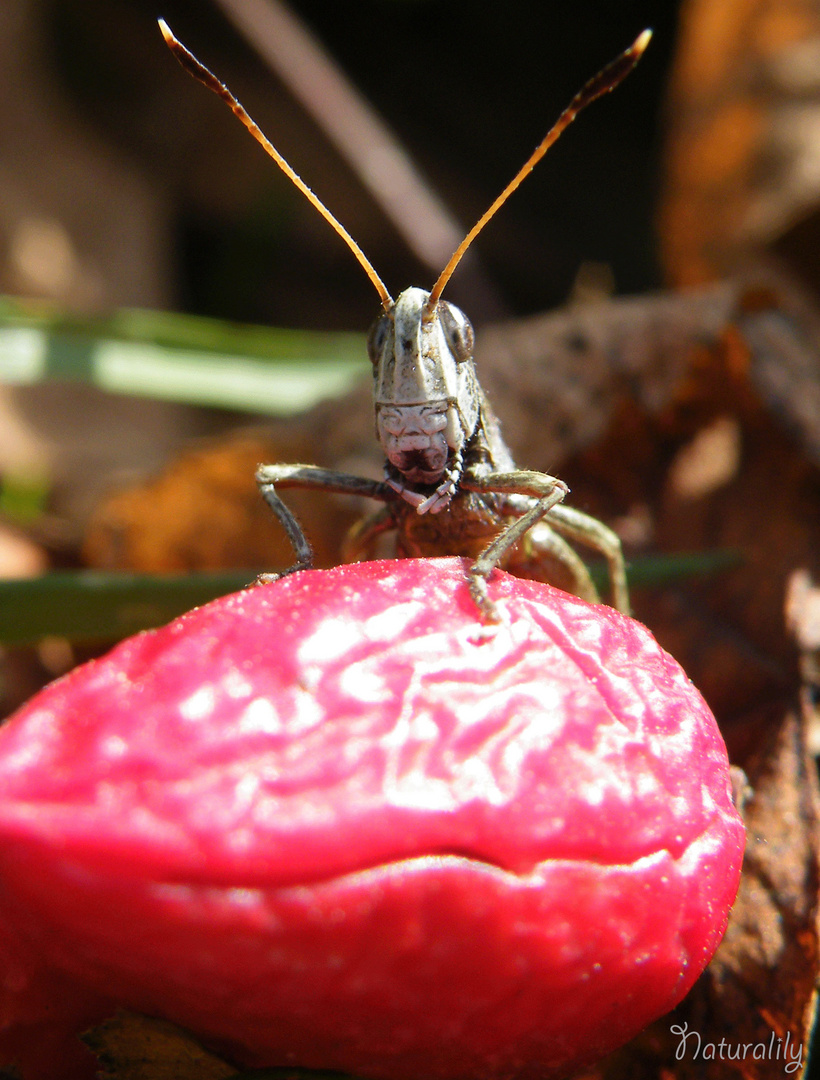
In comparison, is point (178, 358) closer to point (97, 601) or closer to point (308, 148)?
point (97, 601)

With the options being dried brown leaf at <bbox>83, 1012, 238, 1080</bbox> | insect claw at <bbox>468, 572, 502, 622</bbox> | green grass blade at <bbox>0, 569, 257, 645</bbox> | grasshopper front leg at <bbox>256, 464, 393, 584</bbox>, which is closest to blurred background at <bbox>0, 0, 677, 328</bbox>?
green grass blade at <bbox>0, 569, 257, 645</bbox>

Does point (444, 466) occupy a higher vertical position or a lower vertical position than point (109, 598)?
higher

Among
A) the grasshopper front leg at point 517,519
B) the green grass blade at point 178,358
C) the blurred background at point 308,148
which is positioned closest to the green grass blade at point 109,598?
the grasshopper front leg at point 517,519

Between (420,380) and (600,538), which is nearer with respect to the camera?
(420,380)

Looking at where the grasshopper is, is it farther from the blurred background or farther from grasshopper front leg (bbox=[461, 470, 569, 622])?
the blurred background

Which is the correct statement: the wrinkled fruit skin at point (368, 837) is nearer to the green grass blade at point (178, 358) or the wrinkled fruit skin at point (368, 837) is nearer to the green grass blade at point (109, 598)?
the green grass blade at point (109, 598)

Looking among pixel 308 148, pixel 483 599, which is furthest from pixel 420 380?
pixel 308 148

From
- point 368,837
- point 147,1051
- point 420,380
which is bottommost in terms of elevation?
point 147,1051
